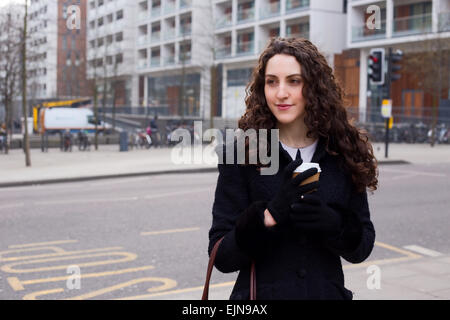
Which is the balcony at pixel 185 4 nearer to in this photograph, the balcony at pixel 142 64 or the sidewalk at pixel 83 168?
the balcony at pixel 142 64

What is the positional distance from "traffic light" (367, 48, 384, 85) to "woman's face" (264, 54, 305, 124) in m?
16.6

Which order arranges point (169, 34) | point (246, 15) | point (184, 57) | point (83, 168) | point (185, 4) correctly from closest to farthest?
point (83, 168), point (184, 57), point (246, 15), point (185, 4), point (169, 34)

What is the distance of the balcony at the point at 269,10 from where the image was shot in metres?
41.3

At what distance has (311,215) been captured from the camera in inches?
72.3

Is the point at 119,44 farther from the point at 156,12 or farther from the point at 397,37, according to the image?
the point at 397,37

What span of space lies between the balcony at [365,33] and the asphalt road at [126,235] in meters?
24.3

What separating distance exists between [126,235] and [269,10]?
36849 millimetres

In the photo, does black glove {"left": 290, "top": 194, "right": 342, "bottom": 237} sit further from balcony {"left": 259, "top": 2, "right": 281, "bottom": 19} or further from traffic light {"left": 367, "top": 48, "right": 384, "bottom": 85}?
balcony {"left": 259, "top": 2, "right": 281, "bottom": 19}

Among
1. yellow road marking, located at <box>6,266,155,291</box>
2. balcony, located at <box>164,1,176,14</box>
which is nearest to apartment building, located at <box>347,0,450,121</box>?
balcony, located at <box>164,1,176,14</box>

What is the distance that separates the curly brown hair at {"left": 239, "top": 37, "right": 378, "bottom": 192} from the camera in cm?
203

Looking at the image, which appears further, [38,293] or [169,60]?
[169,60]

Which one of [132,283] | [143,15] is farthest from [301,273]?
[143,15]

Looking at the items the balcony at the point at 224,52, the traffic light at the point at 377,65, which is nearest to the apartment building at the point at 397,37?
the balcony at the point at 224,52

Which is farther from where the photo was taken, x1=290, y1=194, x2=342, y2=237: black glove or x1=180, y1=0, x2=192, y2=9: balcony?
x1=180, y1=0, x2=192, y2=9: balcony
